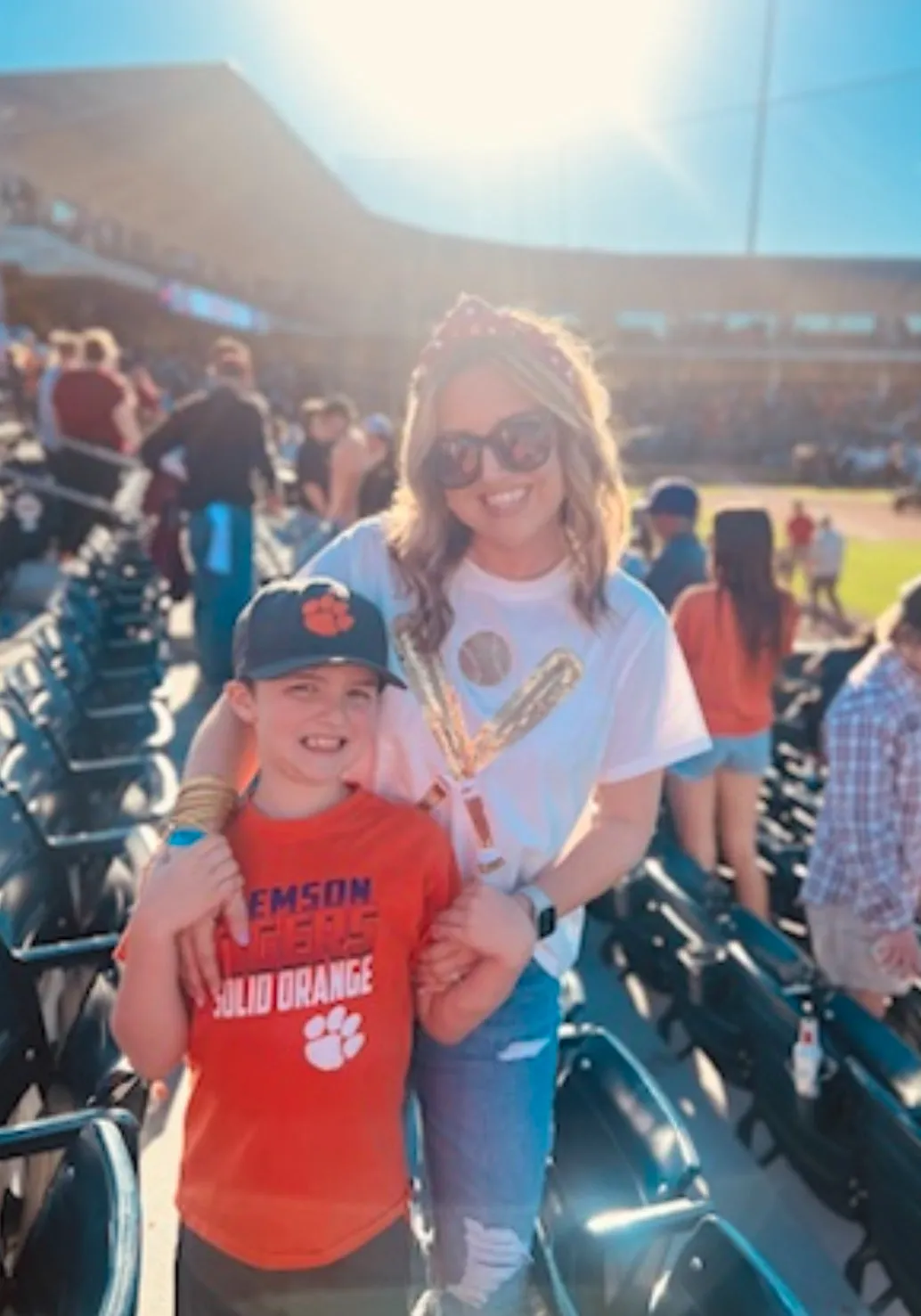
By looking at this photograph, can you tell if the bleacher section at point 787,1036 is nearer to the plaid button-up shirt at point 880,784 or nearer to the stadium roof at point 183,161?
the plaid button-up shirt at point 880,784

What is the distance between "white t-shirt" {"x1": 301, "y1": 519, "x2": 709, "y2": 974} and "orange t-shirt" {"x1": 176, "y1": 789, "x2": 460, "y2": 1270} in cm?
13

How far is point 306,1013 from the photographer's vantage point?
4.69 ft

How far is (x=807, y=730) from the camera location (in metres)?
5.19

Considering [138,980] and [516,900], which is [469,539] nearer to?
[516,900]

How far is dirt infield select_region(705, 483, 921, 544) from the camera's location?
828 inches

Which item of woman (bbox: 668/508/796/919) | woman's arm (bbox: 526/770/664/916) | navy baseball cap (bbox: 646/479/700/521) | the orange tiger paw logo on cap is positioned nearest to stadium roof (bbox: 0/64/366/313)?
navy baseball cap (bbox: 646/479/700/521)

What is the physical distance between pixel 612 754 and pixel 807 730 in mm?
3856

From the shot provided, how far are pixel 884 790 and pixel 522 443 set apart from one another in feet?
4.95

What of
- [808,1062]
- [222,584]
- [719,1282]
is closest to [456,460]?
[719,1282]

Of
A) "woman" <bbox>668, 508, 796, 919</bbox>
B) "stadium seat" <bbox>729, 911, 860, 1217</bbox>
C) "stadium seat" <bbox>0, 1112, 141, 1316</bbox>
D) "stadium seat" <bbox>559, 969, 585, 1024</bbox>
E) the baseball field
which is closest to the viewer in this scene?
"stadium seat" <bbox>0, 1112, 141, 1316</bbox>

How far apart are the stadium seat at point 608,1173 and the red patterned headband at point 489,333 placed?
4.22 feet

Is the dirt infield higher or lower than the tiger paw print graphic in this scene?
lower

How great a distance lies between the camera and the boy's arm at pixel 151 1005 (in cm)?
129

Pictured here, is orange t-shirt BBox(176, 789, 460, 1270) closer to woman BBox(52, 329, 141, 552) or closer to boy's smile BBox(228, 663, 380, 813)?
boy's smile BBox(228, 663, 380, 813)
